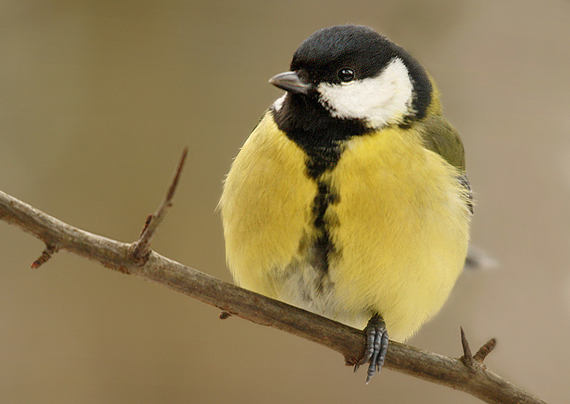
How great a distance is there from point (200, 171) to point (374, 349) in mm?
1129

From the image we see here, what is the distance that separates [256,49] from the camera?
92.0 inches

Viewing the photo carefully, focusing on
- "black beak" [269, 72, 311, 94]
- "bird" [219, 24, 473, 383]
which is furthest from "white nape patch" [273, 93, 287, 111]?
"black beak" [269, 72, 311, 94]

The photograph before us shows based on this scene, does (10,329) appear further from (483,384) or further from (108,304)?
(483,384)

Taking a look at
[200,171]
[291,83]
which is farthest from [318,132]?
[200,171]

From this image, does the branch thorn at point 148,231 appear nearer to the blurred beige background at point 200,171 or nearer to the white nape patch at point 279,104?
the white nape patch at point 279,104

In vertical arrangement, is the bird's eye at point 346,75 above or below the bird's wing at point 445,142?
above

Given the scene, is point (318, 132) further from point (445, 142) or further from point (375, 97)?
point (445, 142)

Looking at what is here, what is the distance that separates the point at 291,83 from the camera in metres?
1.24

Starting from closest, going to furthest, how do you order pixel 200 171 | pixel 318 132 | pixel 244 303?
pixel 244 303
pixel 318 132
pixel 200 171

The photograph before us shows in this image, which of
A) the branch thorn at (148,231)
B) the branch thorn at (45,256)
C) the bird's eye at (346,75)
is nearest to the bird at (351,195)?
the bird's eye at (346,75)

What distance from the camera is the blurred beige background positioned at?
2.07 meters

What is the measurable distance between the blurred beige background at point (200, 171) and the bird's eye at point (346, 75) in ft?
2.81

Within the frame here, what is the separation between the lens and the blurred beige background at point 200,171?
207cm

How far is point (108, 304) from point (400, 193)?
3.88 feet
